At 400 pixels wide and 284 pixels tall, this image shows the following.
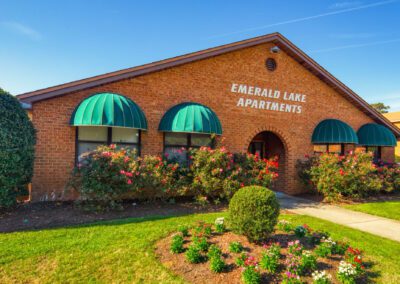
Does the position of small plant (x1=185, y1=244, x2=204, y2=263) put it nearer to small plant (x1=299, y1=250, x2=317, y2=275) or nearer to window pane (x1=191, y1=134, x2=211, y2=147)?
small plant (x1=299, y1=250, x2=317, y2=275)

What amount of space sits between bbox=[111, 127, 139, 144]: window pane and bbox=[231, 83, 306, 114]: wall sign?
487 centimetres

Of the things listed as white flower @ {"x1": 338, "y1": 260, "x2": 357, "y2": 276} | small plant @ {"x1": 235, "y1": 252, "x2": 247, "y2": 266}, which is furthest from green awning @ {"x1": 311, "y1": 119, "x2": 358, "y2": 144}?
small plant @ {"x1": 235, "y1": 252, "x2": 247, "y2": 266}

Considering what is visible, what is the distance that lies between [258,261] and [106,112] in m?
6.35

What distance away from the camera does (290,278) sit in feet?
A: 12.6

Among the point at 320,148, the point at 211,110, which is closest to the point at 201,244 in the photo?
the point at 211,110

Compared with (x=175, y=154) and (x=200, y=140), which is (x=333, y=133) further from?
(x=175, y=154)

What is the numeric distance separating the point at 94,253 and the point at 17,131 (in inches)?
183

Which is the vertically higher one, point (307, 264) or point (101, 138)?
point (101, 138)

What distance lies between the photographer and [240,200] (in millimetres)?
5199

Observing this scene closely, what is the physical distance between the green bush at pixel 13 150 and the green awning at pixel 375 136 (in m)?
16.2

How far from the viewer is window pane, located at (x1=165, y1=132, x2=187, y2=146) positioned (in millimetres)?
10273

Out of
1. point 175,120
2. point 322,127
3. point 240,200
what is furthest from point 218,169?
point 322,127

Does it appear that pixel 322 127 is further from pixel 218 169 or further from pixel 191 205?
pixel 191 205

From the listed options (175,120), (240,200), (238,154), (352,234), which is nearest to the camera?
(240,200)
